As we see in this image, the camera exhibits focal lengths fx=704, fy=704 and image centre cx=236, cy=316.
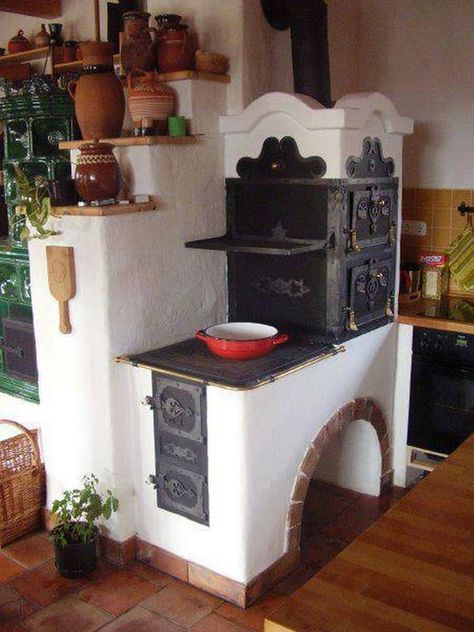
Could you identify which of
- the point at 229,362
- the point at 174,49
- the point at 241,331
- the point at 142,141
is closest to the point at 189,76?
the point at 174,49

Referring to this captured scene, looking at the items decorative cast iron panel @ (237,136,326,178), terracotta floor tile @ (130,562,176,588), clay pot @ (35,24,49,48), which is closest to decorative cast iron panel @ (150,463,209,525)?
terracotta floor tile @ (130,562,176,588)

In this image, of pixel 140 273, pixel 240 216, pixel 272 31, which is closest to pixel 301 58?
pixel 272 31

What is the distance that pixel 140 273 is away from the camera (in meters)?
2.85

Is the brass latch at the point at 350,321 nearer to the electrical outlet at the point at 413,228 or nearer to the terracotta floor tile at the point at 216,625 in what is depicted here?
the electrical outlet at the point at 413,228

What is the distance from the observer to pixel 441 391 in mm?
3289

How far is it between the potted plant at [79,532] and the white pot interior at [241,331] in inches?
30.7

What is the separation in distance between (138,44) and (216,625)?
89.9 inches

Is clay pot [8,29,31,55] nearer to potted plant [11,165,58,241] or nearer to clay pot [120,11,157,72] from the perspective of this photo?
clay pot [120,11,157,72]

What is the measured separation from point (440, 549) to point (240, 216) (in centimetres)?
190

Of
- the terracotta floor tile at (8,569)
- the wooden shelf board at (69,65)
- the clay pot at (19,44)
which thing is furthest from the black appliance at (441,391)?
the clay pot at (19,44)

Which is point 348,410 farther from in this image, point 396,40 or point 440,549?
point 396,40

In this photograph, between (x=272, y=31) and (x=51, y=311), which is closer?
(x=51, y=311)

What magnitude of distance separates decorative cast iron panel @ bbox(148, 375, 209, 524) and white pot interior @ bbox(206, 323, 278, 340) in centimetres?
37

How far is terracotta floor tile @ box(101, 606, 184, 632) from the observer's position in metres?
2.51
